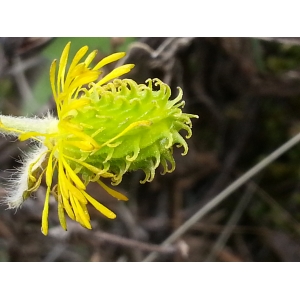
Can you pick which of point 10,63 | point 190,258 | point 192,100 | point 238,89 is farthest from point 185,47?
point 190,258

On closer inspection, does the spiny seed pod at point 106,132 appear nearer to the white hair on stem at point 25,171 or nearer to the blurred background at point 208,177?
the white hair on stem at point 25,171

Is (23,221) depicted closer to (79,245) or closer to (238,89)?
(79,245)

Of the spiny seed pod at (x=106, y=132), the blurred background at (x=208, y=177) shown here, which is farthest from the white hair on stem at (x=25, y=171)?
the blurred background at (x=208, y=177)

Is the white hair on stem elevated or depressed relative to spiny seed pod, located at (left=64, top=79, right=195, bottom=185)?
depressed

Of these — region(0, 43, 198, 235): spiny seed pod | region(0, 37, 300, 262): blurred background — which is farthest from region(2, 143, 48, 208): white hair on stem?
region(0, 37, 300, 262): blurred background

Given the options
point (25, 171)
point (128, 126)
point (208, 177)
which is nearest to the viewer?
point (128, 126)

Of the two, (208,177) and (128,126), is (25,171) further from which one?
(208,177)

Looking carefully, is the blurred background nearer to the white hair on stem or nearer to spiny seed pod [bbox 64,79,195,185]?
the white hair on stem

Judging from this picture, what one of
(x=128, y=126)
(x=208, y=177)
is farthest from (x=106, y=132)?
(x=208, y=177)

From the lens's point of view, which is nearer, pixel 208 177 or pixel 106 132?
pixel 106 132

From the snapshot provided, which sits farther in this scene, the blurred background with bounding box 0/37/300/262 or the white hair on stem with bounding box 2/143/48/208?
the blurred background with bounding box 0/37/300/262
